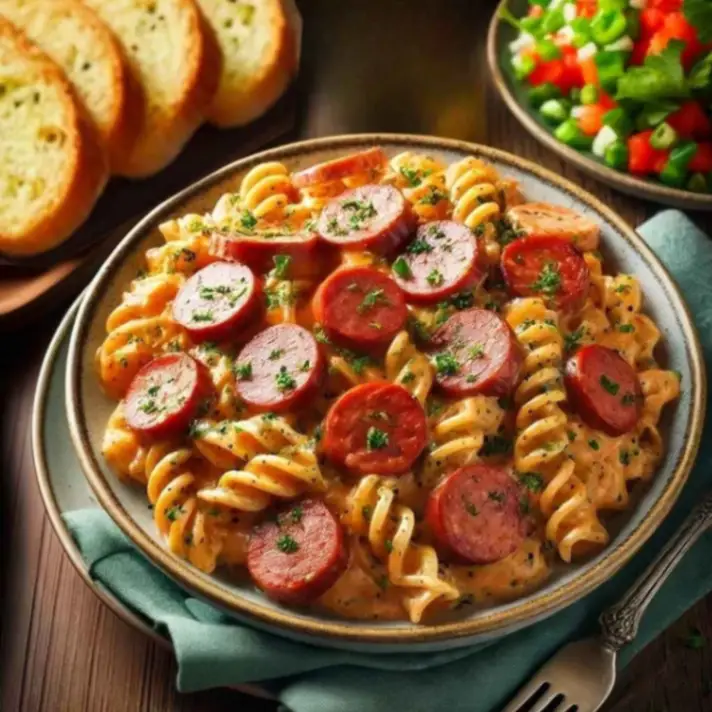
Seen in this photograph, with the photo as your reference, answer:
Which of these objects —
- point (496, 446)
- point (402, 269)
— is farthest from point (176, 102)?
point (496, 446)

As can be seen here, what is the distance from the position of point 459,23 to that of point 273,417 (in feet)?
11.5

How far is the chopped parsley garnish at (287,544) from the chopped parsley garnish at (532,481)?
2.40 feet

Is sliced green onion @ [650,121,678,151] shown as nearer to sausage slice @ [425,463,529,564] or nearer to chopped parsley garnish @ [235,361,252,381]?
sausage slice @ [425,463,529,564]

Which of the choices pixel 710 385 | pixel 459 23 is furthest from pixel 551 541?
pixel 459 23

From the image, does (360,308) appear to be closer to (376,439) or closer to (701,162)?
(376,439)

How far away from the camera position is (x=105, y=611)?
3295 millimetres

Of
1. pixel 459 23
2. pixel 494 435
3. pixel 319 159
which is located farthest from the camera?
pixel 459 23

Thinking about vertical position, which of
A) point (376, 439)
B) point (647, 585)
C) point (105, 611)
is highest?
point (376, 439)

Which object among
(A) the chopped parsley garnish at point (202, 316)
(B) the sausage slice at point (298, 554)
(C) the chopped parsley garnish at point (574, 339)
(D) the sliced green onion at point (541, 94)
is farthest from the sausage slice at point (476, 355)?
(D) the sliced green onion at point (541, 94)

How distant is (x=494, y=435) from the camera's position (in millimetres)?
3107

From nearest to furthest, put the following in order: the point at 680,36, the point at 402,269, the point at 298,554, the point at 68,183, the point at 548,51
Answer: the point at 298,554 → the point at 402,269 → the point at 68,183 → the point at 680,36 → the point at 548,51

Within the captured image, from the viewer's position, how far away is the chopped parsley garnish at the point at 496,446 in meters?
3.08

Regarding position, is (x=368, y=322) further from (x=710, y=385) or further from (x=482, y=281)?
(x=710, y=385)

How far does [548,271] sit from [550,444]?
2.14 ft
